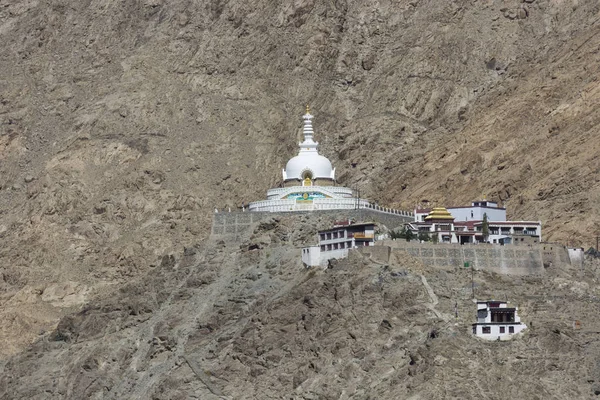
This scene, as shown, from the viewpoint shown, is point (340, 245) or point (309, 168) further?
point (309, 168)

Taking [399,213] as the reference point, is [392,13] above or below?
above

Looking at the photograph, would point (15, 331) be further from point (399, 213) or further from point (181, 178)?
point (399, 213)

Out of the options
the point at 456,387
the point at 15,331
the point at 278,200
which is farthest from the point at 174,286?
the point at 456,387

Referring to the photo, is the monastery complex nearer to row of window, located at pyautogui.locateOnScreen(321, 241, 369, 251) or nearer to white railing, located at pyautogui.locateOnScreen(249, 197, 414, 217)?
white railing, located at pyautogui.locateOnScreen(249, 197, 414, 217)

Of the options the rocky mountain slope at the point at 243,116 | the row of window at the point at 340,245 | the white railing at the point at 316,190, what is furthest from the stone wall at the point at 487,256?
the rocky mountain slope at the point at 243,116

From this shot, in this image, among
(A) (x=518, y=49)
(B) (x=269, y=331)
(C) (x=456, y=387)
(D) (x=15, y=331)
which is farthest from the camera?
(A) (x=518, y=49)

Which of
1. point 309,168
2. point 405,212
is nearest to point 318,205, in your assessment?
point 309,168

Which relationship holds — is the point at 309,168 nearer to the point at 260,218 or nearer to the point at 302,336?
the point at 260,218
